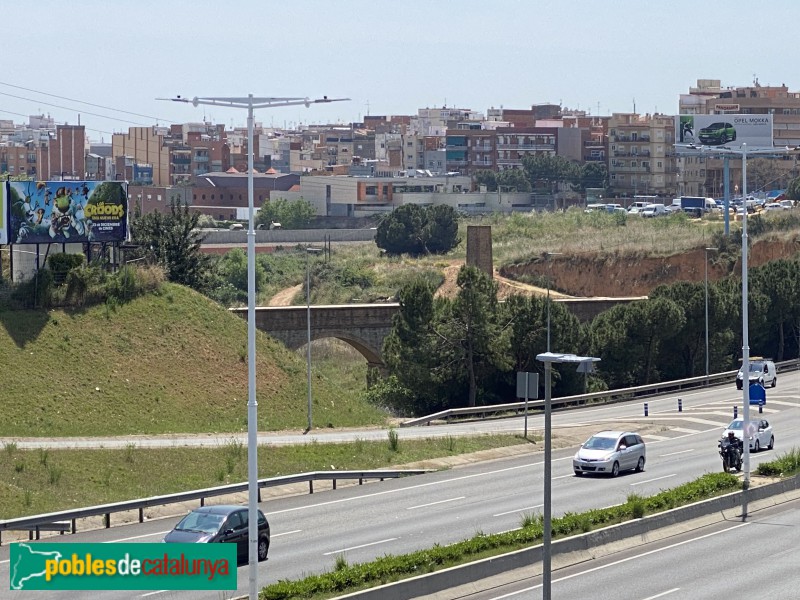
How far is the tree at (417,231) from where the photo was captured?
393 ft

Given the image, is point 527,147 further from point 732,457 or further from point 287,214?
point 732,457

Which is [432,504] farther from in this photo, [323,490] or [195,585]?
[195,585]

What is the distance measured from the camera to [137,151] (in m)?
184

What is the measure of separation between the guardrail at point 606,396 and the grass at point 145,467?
10382 millimetres

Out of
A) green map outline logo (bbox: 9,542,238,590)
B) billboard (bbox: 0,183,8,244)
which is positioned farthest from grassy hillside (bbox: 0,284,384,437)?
green map outline logo (bbox: 9,542,238,590)

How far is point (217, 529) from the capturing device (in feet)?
75.8

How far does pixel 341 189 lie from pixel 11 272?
10884 centimetres

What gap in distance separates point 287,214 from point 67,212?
328 ft

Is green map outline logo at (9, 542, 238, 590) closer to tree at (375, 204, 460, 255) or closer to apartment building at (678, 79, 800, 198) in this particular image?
tree at (375, 204, 460, 255)

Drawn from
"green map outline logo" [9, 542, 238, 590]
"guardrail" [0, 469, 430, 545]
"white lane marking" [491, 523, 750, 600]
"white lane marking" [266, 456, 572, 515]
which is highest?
"green map outline logo" [9, 542, 238, 590]

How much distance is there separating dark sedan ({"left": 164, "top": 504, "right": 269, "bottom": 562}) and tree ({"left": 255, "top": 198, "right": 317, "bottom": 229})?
123 meters

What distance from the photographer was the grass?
1213 inches

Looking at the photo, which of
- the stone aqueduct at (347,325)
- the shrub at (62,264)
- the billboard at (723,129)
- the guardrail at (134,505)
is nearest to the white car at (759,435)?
the guardrail at (134,505)

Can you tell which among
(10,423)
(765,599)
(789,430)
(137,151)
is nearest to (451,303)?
(789,430)
